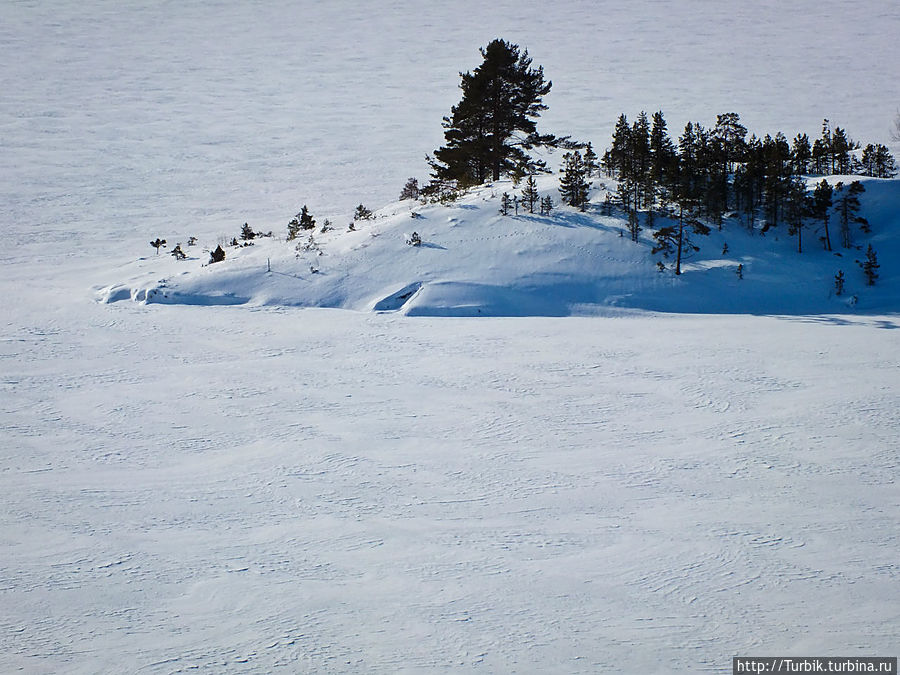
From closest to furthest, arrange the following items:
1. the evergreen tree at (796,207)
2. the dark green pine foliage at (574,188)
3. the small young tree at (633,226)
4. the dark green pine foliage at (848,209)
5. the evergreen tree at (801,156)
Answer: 1. the small young tree at (633,226)
2. the evergreen tree at (796,207)
3. the dark green pine foliage at (848,209)
4. the dark green pine foliage at (574,188)
5. the evergreen tree at (801,156)

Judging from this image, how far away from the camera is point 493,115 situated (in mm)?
29750

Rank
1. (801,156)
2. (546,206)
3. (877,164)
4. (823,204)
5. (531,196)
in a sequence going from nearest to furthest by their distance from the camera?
(823,204), (531,196), (546,206), (801,156), (877,164)

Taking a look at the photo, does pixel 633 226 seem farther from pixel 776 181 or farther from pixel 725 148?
pixel 725 148

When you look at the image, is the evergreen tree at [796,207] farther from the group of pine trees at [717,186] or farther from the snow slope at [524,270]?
the snow slope at [524,270]

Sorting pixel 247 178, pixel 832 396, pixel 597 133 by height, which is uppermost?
pixel 597 133

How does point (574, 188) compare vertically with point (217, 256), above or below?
above

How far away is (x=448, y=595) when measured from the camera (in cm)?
820

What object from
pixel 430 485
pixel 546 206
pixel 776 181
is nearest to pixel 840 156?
pixel 776 181

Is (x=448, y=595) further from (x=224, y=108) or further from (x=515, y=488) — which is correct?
(x=224, y=108)

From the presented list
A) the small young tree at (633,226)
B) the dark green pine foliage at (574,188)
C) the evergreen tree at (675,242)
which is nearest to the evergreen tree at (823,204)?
the evergreen tree at (675,242)

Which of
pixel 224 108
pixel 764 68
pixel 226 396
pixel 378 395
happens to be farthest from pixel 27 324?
pixel 764 68

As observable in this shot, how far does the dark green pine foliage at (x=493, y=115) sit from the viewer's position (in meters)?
29.1

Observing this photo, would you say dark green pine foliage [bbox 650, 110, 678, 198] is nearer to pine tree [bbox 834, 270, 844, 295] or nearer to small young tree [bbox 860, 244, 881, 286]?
pine tree [bbox 834, 270, 844, 295]

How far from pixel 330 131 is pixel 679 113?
25.8 metres
